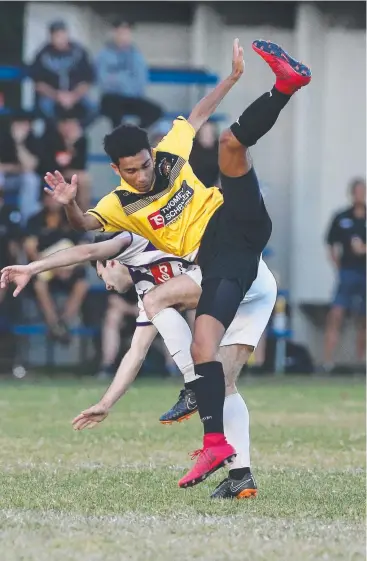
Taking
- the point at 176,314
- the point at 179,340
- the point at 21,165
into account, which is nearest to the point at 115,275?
the point at 176,314

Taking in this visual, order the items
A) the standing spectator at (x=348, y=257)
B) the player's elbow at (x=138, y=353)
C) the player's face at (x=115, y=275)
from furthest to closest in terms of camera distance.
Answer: the standing spectator at (x=348, y=257) < the player's face at (x=115, y=275) < the player's elbow at (x=138, y=353)

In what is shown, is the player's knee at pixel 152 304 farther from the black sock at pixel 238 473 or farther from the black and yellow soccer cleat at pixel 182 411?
the black sock at pixel 238 473

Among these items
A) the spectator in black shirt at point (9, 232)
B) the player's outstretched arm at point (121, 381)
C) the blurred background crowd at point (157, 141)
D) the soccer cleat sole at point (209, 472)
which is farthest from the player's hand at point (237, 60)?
the spectator in black shirt at point (9, 232)

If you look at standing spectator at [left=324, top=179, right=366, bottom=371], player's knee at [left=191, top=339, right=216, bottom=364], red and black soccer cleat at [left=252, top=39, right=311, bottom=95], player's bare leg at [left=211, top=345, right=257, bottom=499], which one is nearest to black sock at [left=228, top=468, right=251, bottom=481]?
player's bare leg at [left=211, top=345, right=257, bottom=499]

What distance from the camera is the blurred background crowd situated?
53.4 ft

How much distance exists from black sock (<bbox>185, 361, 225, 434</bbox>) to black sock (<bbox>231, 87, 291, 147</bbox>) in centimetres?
113

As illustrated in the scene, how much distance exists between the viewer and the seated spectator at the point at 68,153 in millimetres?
15961

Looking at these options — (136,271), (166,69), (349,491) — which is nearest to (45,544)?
(349,491)

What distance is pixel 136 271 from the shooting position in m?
8.62

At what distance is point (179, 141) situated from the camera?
790 centimetres

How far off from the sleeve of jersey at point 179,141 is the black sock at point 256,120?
3.28 feet

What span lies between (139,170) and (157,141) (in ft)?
26.5

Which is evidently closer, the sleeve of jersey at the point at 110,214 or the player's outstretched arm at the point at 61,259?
the player's outstretched arm at the point at 61,259

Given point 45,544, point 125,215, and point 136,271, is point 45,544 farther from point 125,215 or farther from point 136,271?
point 136,271
